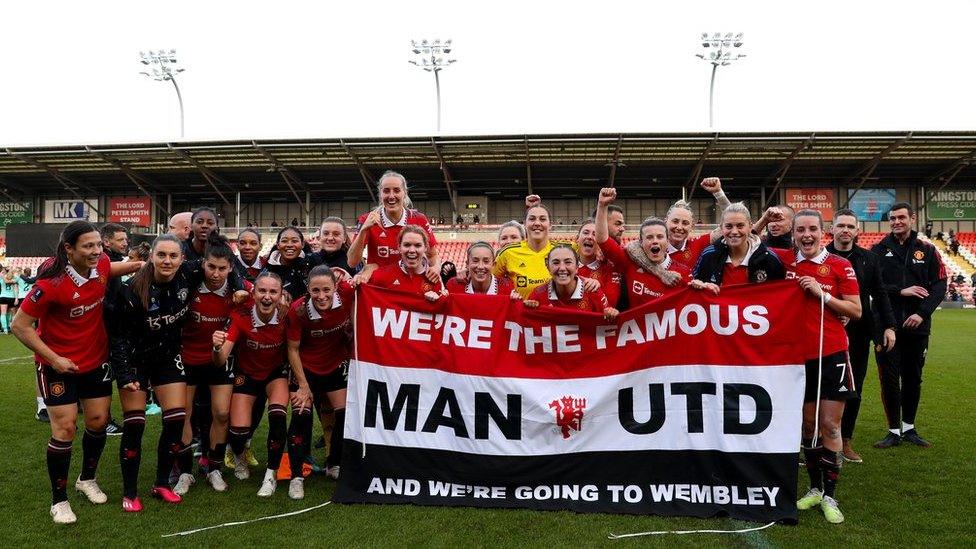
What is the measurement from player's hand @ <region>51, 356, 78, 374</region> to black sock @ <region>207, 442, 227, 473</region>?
4.08ft

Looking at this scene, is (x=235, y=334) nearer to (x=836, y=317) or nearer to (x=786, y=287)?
(x=786, y=287)

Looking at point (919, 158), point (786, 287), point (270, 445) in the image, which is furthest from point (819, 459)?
point (919, 158)

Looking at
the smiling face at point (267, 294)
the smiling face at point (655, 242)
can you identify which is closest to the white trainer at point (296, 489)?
the smiling face at point (267, 294)

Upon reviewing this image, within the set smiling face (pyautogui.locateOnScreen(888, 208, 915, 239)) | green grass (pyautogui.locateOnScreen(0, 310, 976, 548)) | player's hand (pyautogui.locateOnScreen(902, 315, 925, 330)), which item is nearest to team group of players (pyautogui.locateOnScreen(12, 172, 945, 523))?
green grass (pyautogui.locateOnScreen(0, 310, 976, 548))

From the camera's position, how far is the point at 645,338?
14.2 feet

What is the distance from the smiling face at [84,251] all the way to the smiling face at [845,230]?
5.26 meters

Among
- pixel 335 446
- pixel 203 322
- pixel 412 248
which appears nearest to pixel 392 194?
pixel 412 248

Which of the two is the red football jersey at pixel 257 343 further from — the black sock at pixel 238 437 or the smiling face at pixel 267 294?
the black sock at pixel 238 437

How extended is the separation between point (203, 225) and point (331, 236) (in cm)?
112

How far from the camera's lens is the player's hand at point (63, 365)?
389cm

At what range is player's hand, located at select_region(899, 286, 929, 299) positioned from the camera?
18.9ft

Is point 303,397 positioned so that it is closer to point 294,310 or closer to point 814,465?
point 294,310

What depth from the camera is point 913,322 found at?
571 cm

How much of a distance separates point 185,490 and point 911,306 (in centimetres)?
637
